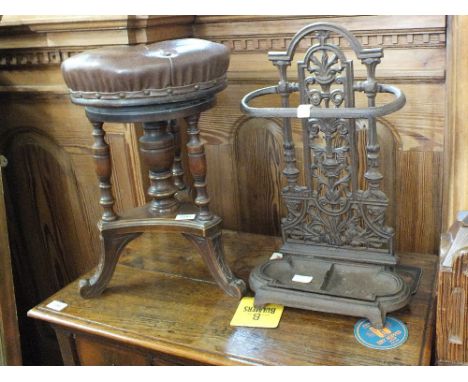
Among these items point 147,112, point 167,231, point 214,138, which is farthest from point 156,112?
point 214,138

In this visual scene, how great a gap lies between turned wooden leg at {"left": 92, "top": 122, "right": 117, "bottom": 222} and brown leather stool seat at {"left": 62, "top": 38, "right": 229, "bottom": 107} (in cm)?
9

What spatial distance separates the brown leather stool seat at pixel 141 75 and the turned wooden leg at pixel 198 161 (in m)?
0.07

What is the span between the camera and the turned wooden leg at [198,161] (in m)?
1.00

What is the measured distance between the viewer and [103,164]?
1054 mm

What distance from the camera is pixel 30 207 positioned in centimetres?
166

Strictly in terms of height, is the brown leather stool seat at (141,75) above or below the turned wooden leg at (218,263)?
above

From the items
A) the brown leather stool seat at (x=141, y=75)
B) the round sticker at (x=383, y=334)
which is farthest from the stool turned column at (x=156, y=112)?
the round sticker at (x=383, y=334)

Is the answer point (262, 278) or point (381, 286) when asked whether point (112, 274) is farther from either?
point (381, 286)

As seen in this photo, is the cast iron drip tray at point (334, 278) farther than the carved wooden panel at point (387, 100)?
No

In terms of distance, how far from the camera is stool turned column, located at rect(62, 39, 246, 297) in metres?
0.90

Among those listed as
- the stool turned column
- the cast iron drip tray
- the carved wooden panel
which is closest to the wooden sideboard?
the carved wooden panel

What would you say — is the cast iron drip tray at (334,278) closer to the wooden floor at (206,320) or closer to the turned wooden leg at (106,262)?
the wooden floor at (206,320)

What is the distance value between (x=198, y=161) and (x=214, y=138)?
426 mm
